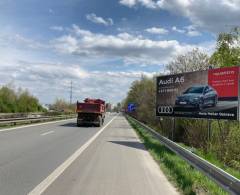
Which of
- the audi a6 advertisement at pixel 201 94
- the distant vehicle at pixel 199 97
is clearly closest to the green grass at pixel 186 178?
the audi a6 advertisement at pixel 201 94

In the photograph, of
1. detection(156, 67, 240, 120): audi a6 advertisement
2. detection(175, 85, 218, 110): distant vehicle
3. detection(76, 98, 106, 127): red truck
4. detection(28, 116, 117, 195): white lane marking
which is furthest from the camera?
detection(76, 98, 106, 127): red truck

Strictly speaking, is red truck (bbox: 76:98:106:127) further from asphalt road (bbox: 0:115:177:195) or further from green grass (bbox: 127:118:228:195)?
green grass (bbox: 127:118:228:195)

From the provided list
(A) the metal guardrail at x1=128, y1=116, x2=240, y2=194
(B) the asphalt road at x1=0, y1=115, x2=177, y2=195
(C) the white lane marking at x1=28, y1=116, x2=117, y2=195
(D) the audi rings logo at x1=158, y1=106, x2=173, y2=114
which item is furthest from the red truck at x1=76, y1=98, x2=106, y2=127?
(A) the metal guardrail at x1=128, y1=116, x2=240, y2=194

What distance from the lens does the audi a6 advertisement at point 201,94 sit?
57.6 ft

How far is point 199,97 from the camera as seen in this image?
20.0 m

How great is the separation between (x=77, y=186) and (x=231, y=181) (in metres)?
3.39

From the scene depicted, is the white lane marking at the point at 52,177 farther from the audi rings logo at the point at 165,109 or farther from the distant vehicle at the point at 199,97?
the audi rings logo at the point at 165,109

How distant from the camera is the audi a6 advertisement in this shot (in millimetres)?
17547

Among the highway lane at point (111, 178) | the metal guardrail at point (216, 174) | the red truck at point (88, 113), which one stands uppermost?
the red truck at point (88, 113)

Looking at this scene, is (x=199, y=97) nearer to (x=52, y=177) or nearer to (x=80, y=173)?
(x=80, y=173)

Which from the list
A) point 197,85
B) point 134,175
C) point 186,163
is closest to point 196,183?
point 134,175

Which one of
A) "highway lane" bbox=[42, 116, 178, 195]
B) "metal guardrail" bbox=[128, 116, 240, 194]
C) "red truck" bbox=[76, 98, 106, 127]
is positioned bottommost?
"highway lane" bbox=[42, 116, 178, 195]

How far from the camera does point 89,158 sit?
48.6 feet

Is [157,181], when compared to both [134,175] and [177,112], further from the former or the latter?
[177,112]
